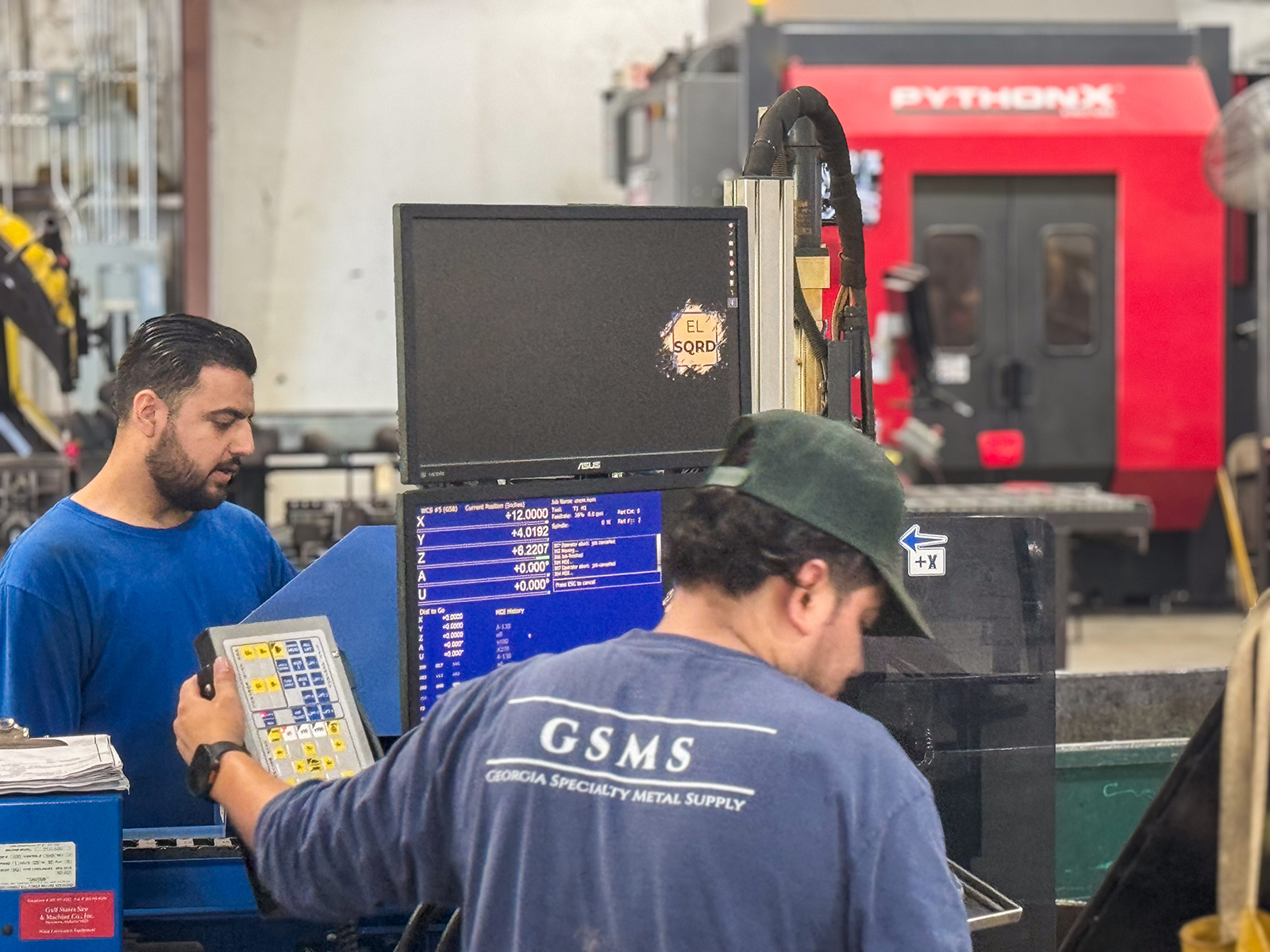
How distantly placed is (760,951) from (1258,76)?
7.17 meters

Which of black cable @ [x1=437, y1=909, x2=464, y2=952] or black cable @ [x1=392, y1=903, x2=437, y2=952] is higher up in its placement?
black cable @ [x1=437, y1=909, x2=464, y2=952]

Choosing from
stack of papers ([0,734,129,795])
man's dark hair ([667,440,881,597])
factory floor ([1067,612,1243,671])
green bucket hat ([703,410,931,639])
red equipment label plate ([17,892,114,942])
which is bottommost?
factory floor ([1067,612,1243,671])

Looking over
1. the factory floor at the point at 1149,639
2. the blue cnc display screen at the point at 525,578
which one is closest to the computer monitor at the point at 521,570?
the blue cnc display screen at the point at 525,578

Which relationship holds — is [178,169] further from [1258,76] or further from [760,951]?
[760,951]

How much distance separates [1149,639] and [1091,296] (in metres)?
1.50

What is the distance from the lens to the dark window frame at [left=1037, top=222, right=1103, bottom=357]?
6.80m

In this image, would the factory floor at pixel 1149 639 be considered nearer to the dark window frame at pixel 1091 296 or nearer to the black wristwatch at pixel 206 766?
the dark window frame at pixel 1091 296

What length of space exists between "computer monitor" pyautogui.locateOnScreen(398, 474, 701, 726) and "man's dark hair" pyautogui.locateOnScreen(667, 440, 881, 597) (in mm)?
454

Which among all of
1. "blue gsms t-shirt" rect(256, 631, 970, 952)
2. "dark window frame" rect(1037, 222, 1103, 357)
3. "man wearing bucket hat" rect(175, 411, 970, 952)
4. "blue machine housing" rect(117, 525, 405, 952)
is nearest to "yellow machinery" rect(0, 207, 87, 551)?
"blue machine housing" rect(117, 525, 405, 952)

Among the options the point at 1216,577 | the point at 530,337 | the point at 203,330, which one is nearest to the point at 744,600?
the point at 530,337

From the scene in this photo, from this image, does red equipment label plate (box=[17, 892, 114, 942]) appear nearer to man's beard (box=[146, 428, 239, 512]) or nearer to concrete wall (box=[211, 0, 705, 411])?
man's beard (box=[146, 428, 239, 512])

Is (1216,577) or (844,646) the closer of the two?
(844,646)

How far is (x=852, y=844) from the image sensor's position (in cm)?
120

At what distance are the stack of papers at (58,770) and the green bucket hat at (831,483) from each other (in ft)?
2.51
